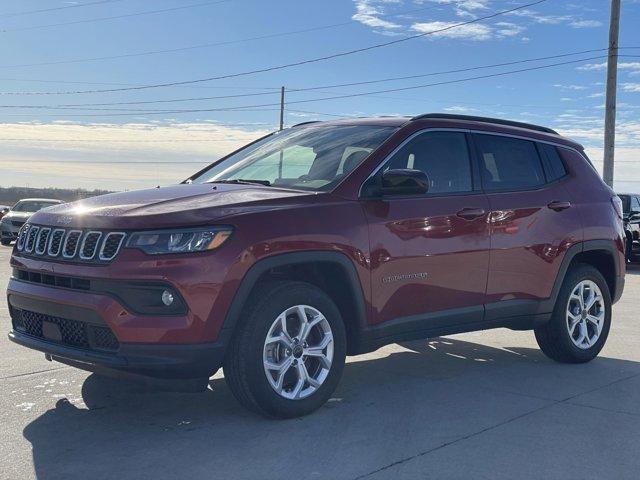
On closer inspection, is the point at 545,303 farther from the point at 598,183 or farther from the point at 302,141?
the point at 302,141

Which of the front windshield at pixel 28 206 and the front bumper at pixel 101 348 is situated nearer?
the front bumper at pixel 101 348

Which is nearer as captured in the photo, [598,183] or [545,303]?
[545,303]

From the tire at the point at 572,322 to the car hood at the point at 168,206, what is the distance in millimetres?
2835

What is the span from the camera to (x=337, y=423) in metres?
4.55

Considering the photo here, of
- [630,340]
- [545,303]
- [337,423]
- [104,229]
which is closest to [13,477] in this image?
[104,229]

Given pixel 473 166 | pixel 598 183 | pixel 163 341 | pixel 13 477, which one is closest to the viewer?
pixel 13 477

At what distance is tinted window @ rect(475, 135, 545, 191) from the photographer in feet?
19.1

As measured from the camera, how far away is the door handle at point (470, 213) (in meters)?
5.38

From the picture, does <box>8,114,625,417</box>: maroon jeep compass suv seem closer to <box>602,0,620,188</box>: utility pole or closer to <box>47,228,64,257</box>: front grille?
<box>47,228,64,257</box>: front grille

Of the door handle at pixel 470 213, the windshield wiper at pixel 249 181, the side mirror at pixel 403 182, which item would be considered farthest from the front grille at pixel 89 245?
the door handle at pixel 470 213

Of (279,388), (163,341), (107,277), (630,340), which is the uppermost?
(107,277)

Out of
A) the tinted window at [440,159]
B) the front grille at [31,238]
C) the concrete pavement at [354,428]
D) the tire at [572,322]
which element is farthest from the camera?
the tire at [572,322]

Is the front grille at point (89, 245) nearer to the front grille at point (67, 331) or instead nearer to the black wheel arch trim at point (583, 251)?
the front grille at point (67, 331)

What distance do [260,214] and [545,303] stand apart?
2939 millimetres
